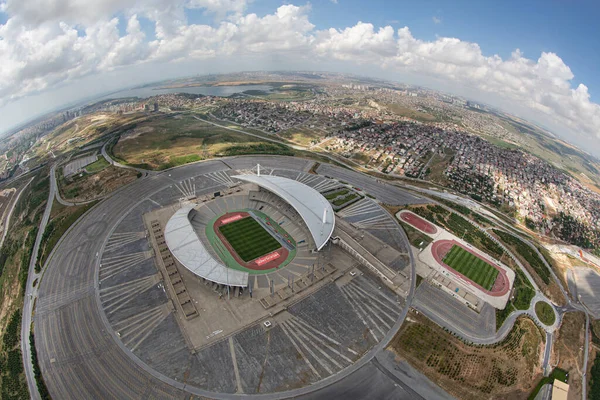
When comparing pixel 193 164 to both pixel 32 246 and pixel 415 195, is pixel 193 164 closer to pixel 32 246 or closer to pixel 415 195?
pixel 32 246

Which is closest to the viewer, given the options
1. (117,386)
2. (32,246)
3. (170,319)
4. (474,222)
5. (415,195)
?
(117,386)

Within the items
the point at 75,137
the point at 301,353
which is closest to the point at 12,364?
the point at 301,353

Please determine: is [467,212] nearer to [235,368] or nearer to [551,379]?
[551,379]

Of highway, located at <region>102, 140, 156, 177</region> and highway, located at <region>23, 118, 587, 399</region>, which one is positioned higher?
highway, located at <region>102, 140, 156, 177</region>

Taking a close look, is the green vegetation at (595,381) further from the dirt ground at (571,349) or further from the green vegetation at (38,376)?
the green vegetation at (38,376)

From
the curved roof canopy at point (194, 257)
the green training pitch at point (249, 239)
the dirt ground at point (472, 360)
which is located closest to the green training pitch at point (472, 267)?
the dirt ground at point (472, 360)

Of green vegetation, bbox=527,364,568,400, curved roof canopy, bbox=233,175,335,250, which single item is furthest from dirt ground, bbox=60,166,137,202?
green vegetation, bbox=527,364,568,400

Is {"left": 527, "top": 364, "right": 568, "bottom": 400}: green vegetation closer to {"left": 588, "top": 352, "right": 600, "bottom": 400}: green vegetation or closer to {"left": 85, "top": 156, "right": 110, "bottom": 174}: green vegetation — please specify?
{"left": 588, "top": 352, "right": 600, "bottom": 400}: green vegetation

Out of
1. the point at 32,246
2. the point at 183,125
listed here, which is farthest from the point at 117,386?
the point at 183,125
